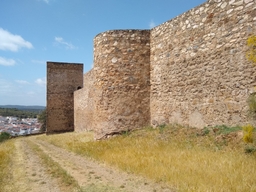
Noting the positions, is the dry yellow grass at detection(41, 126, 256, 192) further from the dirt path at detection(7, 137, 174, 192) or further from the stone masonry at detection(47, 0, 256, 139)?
the stone masonry at detection(47, 0, 256, 139)

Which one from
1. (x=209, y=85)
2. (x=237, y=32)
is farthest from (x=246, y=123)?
(x=237, y=32)

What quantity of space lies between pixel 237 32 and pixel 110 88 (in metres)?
5.01

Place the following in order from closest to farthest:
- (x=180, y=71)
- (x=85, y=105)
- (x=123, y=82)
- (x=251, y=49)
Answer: (x=251, y=49) → (x=180, y=71) → (x=123, y=82) → (x=85, y=105)

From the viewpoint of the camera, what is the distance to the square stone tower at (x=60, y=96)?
81.0 ft

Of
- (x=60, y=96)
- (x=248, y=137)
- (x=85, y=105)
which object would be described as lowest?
(x=248, y=137)

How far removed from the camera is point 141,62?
1057 centimetres

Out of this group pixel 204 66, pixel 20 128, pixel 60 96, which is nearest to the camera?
pixel 204 66

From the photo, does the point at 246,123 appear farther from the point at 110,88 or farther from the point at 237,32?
the point at 110,88

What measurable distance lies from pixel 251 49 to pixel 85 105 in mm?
14612

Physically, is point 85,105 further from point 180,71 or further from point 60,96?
point 180,71

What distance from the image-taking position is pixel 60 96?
24.9 meters

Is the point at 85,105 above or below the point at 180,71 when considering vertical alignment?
below

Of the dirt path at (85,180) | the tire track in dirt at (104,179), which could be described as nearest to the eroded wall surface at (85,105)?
the dirt path at (85,180)

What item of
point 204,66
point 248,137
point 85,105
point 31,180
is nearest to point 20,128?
point 85,105
